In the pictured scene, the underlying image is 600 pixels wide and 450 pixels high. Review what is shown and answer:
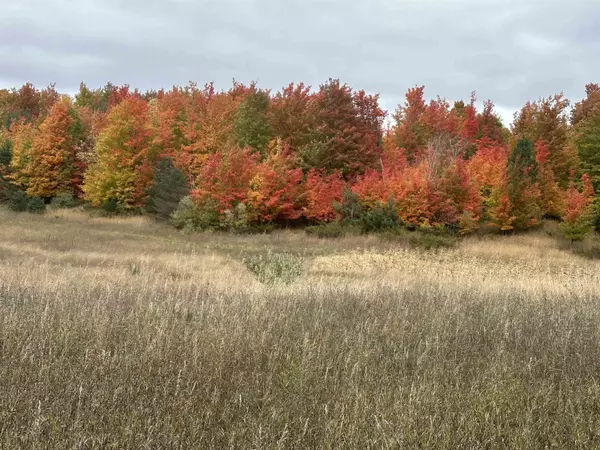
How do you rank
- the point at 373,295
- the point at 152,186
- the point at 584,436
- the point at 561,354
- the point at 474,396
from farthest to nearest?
the point at 152,186, the point at 373,295, the point at 561,354, the point at 474,396, the point at 584,436

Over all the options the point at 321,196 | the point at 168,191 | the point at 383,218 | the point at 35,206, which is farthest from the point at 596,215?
the point at 35,206

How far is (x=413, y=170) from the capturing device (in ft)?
101

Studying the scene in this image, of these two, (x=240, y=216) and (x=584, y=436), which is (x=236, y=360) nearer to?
(x=584, y=436)

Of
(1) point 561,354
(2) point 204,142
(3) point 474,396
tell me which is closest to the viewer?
(3) point 474,396

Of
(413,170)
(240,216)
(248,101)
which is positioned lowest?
(240,216)

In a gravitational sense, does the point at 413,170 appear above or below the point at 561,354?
above

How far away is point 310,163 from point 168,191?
10079 millimetres

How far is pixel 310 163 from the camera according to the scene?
120 ft

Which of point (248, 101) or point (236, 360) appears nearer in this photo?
point (236, 360)

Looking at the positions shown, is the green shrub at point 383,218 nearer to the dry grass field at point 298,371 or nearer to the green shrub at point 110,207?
the green shrub at point 110,207

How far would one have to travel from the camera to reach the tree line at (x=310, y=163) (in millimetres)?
31141

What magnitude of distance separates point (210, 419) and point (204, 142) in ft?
127

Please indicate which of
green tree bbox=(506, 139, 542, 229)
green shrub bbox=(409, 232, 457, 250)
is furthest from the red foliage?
green tree bbox=(506, 139, 542, 229)

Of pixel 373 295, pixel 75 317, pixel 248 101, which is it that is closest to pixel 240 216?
pixel 248 101
